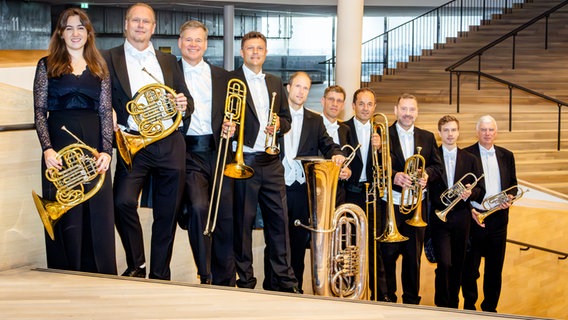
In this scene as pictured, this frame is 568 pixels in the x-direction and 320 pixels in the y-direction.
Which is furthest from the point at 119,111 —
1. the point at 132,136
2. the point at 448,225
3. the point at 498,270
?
the point at 498,270

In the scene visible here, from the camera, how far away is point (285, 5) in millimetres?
13414

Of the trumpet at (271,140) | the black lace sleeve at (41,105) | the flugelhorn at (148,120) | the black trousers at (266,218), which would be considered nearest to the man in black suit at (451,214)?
the black trousers at (266,218)

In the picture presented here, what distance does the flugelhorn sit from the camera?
468 centimetres

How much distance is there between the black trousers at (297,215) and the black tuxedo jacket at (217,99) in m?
0.93

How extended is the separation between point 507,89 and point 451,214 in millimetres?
6874

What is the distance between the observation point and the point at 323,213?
525cm

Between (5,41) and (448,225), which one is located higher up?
(5,41)

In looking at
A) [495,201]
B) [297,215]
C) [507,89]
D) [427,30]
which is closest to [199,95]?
[297,215]

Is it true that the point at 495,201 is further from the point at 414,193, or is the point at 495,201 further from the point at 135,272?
the point at 135,272

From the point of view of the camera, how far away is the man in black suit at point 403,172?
19.6ft

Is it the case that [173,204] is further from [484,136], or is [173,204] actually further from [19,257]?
[484,136]

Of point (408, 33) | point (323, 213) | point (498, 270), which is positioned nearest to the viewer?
point (323, 213)

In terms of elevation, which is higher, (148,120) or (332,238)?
(148,120)

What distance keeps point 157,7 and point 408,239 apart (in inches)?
371
